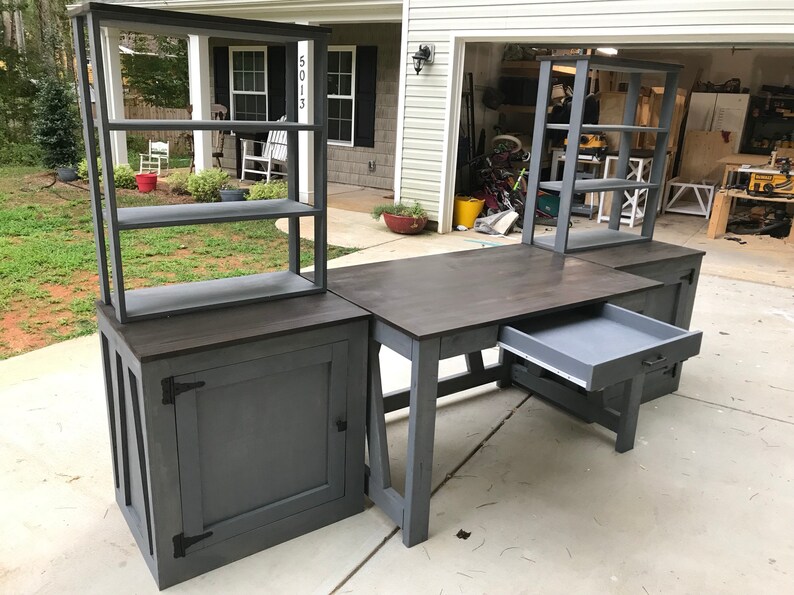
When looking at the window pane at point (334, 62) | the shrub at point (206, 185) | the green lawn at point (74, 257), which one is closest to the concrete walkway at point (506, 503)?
the green lawn at point (74, 257)

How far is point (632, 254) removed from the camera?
348 cm

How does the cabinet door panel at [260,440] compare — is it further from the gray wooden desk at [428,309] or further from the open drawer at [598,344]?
the open drawer at [598,344]

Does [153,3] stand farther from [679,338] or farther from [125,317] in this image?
[679,338]

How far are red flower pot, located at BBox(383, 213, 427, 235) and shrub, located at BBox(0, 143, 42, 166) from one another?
7.97m

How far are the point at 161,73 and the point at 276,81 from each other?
615cm

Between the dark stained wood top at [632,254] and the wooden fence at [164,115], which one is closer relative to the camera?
the dark stained wood top at [632,254]

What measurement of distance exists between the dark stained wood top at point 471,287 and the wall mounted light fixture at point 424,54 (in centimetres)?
462

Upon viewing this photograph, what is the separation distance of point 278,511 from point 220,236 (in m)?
5.26

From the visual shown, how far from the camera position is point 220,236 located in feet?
23.1

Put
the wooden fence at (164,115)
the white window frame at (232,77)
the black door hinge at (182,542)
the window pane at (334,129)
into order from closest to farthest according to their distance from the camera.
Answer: the black door hinge at (182,542) < the window pane at (334,129) < the white window frame at (232,77) < the wooden fence at (164,115)

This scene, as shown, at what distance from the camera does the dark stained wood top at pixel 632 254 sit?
3.28 metres

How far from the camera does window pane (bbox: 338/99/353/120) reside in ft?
34.2

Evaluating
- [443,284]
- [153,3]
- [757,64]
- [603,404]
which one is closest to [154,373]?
[443,284]

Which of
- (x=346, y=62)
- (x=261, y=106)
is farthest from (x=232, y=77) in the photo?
(x=346, y=62)
